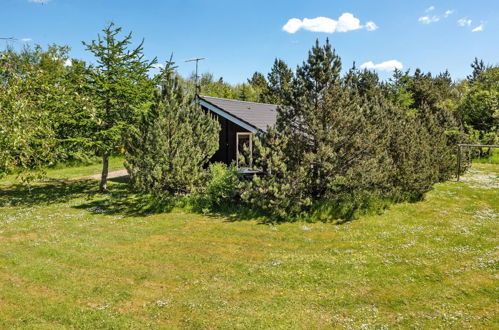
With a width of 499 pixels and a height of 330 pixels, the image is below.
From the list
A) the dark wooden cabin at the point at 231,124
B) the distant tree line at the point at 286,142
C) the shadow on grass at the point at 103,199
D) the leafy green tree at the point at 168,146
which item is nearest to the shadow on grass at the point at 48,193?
the shadow on grass at the point at 103,199

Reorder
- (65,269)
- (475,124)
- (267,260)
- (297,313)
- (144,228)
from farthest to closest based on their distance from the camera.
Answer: (475,124), (144,228), (267,260), (65,269), (297,313)

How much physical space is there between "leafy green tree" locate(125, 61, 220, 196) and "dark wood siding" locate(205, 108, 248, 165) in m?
4.13

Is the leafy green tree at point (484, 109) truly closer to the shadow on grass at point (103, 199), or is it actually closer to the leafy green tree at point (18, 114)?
the shadow on grass at point (103, 199)

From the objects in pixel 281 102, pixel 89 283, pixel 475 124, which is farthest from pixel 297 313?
pixel 475 124

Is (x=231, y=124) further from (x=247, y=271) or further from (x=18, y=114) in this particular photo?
(x=18, y=114)

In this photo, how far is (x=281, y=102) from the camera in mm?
13969

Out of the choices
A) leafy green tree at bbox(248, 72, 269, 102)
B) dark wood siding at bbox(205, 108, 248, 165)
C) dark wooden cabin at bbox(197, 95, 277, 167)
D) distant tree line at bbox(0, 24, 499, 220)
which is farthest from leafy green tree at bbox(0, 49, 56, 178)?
leafy green tree at bbox(248, 72, 269, 102)

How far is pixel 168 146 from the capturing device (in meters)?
14.2

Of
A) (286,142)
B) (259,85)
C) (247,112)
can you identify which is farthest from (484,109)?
(259,85)

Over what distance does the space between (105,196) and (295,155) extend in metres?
11.4

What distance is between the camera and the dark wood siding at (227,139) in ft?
63.8

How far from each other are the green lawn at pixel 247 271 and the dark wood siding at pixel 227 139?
6775 mm

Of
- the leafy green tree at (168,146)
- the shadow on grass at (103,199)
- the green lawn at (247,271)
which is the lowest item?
the green lawn at (247,271)

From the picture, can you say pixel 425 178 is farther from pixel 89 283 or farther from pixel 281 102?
pixel 89 283
